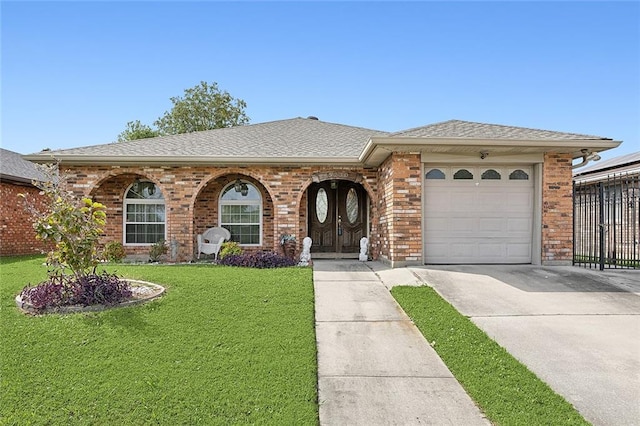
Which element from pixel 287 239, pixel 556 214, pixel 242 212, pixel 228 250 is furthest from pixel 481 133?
pixel 242 212

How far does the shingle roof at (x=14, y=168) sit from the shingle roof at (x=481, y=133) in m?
11.6

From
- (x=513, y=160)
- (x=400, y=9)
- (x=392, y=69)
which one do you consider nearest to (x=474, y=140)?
(x=513, y=160)

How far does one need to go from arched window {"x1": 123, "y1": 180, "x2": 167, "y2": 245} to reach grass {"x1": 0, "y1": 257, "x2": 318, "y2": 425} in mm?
5185

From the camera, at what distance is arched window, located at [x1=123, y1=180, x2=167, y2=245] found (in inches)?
435

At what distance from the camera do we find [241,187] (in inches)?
444

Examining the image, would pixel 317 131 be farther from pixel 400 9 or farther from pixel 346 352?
pixel 346 352

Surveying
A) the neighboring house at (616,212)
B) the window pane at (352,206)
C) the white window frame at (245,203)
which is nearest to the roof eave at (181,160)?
the white window frame at (245,203)

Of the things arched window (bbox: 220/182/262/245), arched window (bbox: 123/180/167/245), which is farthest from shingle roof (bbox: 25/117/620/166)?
arched window (bbox: 123/180/167/245)

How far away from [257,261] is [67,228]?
A: 4113mm

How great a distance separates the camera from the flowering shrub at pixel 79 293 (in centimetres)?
523

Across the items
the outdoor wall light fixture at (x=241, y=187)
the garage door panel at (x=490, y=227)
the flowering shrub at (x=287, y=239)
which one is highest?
the outdoor wall light fixture at (x=241, y=187)

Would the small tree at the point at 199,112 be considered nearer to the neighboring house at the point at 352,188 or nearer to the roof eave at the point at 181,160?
the neighboring house at the point at 352,188

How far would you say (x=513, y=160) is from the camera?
27.8 feet

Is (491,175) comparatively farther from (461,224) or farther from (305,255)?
(305,255)
